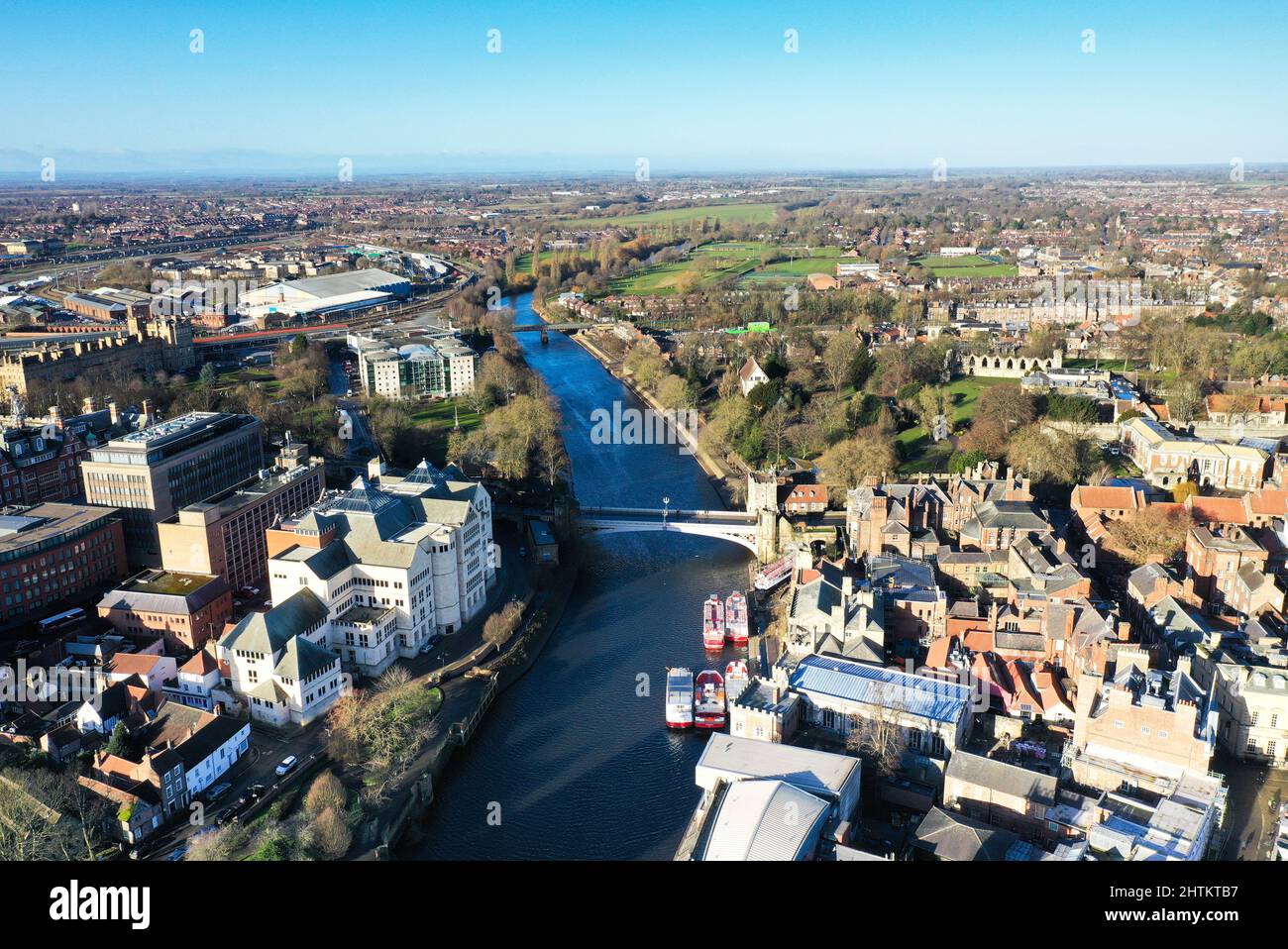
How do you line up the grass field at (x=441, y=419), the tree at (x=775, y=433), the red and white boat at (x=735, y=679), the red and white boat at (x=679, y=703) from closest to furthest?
the red and white boat at (x=735, y=679), the red and white boat at (x=679, y=703), the tree at (x=775, y=433), the grass field at (x=441, y=419)

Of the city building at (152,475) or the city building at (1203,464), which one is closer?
the city building at (152,475)

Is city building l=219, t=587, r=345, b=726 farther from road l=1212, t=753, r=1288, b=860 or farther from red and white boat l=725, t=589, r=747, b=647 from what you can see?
road l=1212, t=753, r=1288, b=860

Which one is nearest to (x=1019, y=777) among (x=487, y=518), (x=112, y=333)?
(x=487, y=518)

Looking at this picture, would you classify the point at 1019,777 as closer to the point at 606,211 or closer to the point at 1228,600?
the point at 1228,600

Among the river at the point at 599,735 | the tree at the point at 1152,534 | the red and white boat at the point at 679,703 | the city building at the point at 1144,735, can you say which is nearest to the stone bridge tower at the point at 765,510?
the river at the point at 599,735

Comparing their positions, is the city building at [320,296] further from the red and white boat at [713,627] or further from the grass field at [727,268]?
the red and white boat at [713,627]

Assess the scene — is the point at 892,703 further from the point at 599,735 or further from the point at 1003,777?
the point at 599,735

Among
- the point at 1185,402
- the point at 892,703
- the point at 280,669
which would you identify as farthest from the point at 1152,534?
the point at 280,669
